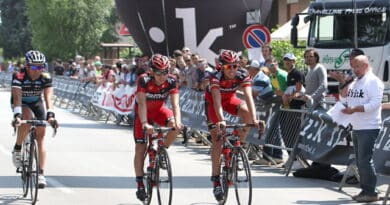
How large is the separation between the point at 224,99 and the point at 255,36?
1026 centimetres

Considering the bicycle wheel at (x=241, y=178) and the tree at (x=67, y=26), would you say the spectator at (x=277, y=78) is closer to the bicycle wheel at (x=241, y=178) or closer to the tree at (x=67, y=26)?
the bicycle wheel at (x=241, y=178)

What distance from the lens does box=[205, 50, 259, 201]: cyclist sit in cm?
948

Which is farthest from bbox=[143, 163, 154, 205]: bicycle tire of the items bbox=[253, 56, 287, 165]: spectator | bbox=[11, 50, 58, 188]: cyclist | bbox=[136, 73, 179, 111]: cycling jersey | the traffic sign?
the traffic sign

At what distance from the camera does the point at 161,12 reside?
31109 mm

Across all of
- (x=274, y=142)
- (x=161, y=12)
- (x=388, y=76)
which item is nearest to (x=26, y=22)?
(x=161, y=12)

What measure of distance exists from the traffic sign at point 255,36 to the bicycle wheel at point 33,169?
34.5 feet

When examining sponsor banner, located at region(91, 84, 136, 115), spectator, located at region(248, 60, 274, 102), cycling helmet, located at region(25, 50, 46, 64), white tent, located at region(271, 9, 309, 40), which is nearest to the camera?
cycling helmet, located at region(25, 50, 46, 64)

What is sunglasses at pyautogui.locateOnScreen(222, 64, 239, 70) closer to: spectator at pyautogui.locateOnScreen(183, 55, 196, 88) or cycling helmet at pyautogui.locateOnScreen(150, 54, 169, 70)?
cycling helmet at pyautogui.locateOnScreen(150, 54, 169, 70)

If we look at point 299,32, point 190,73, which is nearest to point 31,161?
point 190,73

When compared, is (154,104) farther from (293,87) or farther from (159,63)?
(293,87)

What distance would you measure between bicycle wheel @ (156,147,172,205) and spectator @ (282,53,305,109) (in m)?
4.48

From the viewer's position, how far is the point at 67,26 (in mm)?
63719

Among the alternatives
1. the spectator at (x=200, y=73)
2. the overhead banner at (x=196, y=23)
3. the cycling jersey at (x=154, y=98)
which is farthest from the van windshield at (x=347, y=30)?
the cycling jersey at (x=154, y=98)

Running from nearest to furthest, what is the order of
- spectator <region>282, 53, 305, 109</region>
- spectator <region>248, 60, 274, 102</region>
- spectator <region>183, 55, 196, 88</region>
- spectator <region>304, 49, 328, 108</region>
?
spectator <region>304, 49, 328, 108</region> → spectator <region>282, 53, 305, 109</region> → spectator <region>248, 60, 274, 102</region> → spectator <region>183, 55, 196, 88</region>
